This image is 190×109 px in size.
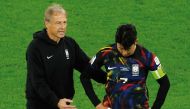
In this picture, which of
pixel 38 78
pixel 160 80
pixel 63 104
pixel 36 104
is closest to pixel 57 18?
pixel 38 78

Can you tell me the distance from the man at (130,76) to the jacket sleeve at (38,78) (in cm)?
69

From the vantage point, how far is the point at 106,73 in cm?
841

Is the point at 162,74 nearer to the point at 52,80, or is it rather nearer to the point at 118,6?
the point at 52,80

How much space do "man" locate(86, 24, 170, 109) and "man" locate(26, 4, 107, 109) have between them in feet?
1.03

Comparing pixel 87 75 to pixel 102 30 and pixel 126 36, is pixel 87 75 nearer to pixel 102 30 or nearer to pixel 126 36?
pixel 126 36

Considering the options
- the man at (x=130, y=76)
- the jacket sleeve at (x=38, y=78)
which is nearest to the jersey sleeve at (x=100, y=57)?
the man at (x=130, y=76)

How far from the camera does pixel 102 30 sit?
1872cm

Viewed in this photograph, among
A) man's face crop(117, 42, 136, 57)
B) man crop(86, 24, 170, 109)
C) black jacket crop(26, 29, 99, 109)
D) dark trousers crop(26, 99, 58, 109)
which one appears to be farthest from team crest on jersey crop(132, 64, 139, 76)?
dark trousers crop(26, 99, 58, 109)

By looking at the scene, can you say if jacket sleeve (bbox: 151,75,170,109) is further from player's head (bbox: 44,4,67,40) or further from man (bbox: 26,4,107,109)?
player's head (bbox: 44,4,67,40)

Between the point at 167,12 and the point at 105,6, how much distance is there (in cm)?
185

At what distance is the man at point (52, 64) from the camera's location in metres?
8.08

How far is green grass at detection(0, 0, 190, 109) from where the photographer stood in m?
15.2

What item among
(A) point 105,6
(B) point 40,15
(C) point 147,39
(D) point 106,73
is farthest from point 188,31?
(D) point 106,73

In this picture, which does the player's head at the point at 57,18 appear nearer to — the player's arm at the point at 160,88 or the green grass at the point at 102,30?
the player's arm at the point at 160,88
